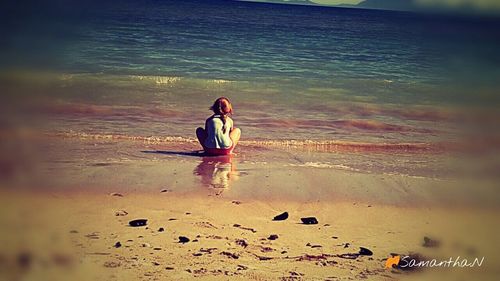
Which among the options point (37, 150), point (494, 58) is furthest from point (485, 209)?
point (494, 58)

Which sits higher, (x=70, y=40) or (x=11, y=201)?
(x=70, y=40)

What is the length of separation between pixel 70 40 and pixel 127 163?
13.5 meters

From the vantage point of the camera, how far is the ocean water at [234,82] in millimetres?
9727

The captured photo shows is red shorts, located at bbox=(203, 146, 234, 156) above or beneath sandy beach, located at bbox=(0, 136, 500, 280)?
above

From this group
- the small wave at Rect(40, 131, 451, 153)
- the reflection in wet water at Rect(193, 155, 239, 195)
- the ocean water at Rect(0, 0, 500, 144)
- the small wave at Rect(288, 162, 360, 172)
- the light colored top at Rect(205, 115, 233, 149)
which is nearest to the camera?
the reflection in wet water at Rect(193, 155, 239, 195)

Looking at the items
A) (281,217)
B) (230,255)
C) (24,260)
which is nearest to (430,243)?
(281,217)

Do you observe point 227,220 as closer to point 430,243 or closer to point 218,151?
point 430,243

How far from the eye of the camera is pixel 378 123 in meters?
10.5

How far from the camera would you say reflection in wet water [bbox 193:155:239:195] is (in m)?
6.36

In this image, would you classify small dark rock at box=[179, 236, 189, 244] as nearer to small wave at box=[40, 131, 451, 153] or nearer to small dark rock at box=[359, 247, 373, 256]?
small dark rock at box=[359, 247, 373, 256]

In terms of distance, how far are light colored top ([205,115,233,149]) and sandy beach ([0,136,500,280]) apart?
0.20 meters

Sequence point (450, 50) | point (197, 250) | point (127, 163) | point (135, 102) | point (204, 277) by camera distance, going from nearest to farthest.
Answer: point (204, 277)
point (197, 250)
point (127, 163)
point (135, 102)
point (450, 50)

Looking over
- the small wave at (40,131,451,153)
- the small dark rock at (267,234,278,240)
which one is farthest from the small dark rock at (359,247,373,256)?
the small wave at (40,131,451,153)

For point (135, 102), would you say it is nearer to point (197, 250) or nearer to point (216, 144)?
point (216, 144)
